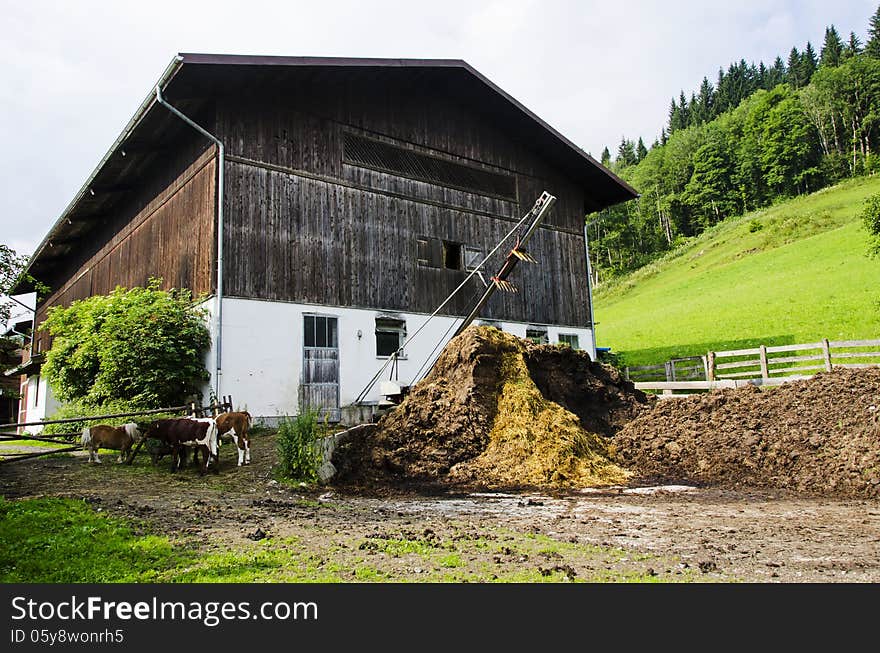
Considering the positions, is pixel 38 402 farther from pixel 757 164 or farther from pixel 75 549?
pixel 757 164

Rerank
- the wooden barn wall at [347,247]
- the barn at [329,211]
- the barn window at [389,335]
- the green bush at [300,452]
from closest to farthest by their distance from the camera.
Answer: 1. the green bush at [300,452]
2. the barn at [329,211]
3. the wooden barn wall at [347,247]
4. the barn window at [389,335]

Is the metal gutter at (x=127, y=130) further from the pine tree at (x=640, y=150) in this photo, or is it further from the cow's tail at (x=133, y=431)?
the pine tree at (x=640, y=150)

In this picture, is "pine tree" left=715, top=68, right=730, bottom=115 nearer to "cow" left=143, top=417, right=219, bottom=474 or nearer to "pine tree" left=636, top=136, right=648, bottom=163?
"pine tree" left=636, top=136, right=648, bottom=163

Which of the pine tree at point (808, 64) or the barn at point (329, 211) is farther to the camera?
the pine tree at point (808, 64)

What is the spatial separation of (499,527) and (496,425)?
16.1ft

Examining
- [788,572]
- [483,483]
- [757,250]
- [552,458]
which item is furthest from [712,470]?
[757,250]

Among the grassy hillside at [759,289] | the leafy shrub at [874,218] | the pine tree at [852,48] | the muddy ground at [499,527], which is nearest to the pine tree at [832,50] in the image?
the pine tree at [852,48]

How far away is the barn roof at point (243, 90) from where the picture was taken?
14.6 metres

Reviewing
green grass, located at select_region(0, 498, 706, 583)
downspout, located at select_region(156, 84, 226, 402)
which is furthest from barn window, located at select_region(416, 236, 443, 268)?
green grass, located at select_region(0, 498, 706, 583)

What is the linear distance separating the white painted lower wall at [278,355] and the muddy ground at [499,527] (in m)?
4.26

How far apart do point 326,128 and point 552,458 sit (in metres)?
11.2

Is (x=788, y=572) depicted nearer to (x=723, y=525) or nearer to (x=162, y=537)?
(x=723, y=525)

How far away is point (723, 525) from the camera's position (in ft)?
21.3

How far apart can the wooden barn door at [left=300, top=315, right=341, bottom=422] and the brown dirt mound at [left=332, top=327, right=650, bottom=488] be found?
412 centimetres
